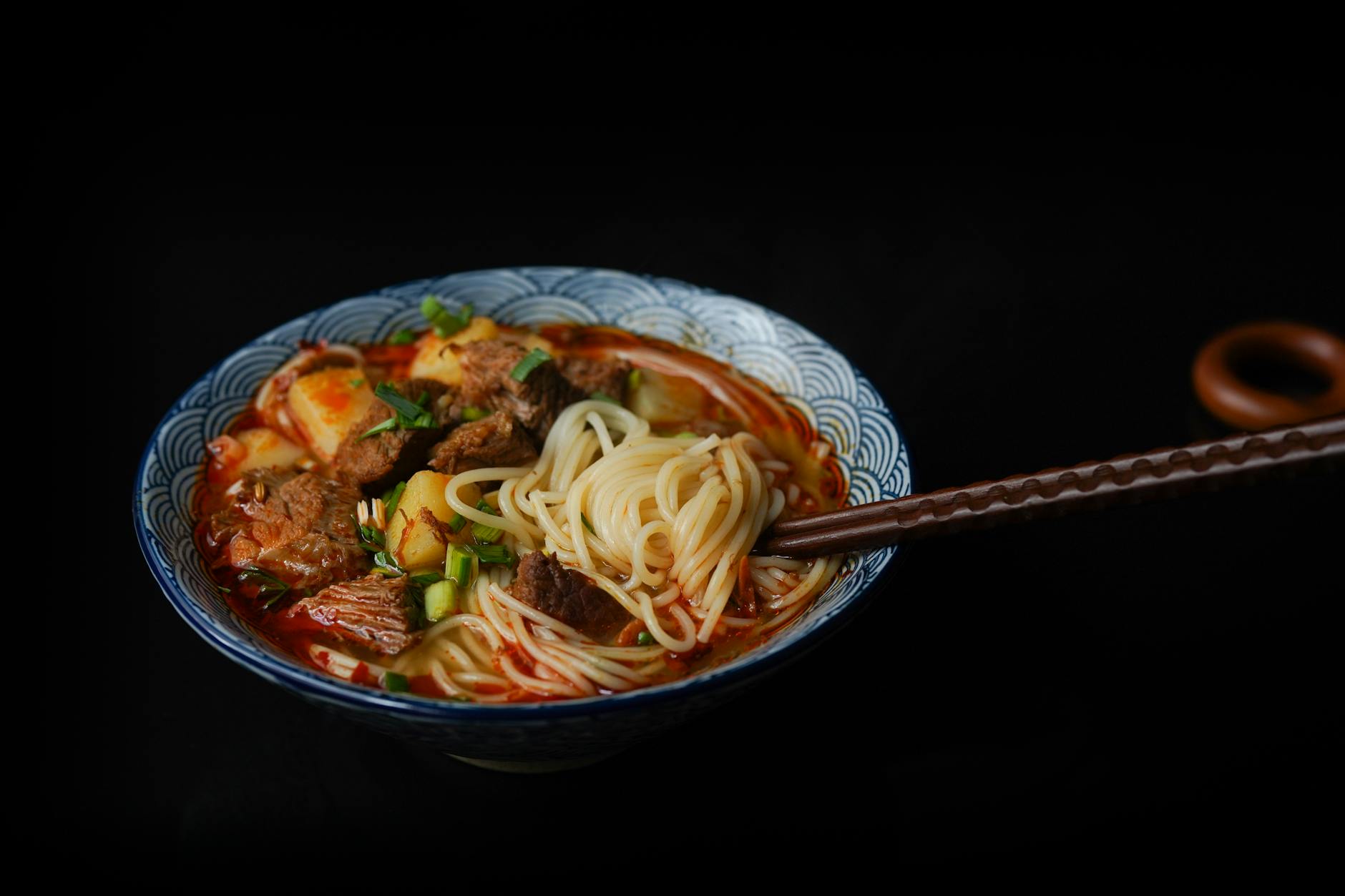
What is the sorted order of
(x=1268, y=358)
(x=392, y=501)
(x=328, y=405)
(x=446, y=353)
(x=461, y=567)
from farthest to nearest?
1. (x=1268, y=358)
2. (x=446, y=353)
3. (x=328, y=405)
4. (x=392, y=501)
5. (x=461, y=567)

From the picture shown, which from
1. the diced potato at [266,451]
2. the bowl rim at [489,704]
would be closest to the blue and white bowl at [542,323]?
the bowl rim at [489,704]

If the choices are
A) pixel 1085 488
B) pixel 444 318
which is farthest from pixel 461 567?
pixel 1085 488

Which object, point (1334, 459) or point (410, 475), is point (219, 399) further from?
point (1334, 459)

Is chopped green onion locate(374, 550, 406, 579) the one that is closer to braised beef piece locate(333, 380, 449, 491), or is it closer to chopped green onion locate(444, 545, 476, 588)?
chopped green onion locate(444, 545, 476, 588)

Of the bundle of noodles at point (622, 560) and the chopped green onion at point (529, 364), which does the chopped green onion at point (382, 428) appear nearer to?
the bundle of noodles at point (622, 560)

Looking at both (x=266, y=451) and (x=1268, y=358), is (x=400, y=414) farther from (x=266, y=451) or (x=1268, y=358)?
(x=1268, y=358)

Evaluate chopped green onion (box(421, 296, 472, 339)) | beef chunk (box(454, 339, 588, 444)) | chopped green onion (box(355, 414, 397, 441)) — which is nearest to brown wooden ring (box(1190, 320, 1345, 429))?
beef chunk (box(454, 339, 588, 444))
